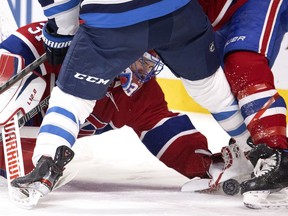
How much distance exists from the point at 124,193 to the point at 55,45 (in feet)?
1.40

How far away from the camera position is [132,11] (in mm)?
1927

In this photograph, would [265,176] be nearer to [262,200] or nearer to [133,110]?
[262,200]

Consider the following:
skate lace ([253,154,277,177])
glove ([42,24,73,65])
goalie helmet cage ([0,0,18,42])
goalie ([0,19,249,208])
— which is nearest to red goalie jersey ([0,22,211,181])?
goalie ([0,19,249,208])

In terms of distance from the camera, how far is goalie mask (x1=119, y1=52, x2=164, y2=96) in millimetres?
2338

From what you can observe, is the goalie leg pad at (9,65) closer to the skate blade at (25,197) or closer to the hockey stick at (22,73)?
the hockey stick at (22,73)

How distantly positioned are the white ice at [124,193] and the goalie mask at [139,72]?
0.28 metres

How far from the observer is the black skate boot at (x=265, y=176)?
1976 mm

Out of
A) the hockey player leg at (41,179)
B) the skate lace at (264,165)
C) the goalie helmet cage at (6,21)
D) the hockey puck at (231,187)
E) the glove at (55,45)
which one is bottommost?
the goalie helmet cage at (6,21)

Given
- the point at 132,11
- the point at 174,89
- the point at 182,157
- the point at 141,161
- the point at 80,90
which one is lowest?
the point at 174,89

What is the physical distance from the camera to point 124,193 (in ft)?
7.14

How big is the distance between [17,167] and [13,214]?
31 cm

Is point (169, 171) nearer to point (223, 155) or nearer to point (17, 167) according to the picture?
point (223, 155)

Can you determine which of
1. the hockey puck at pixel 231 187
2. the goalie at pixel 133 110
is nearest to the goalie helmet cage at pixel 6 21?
the goalie at pixel 133 110

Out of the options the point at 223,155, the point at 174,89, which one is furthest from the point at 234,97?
the point at 174,89
